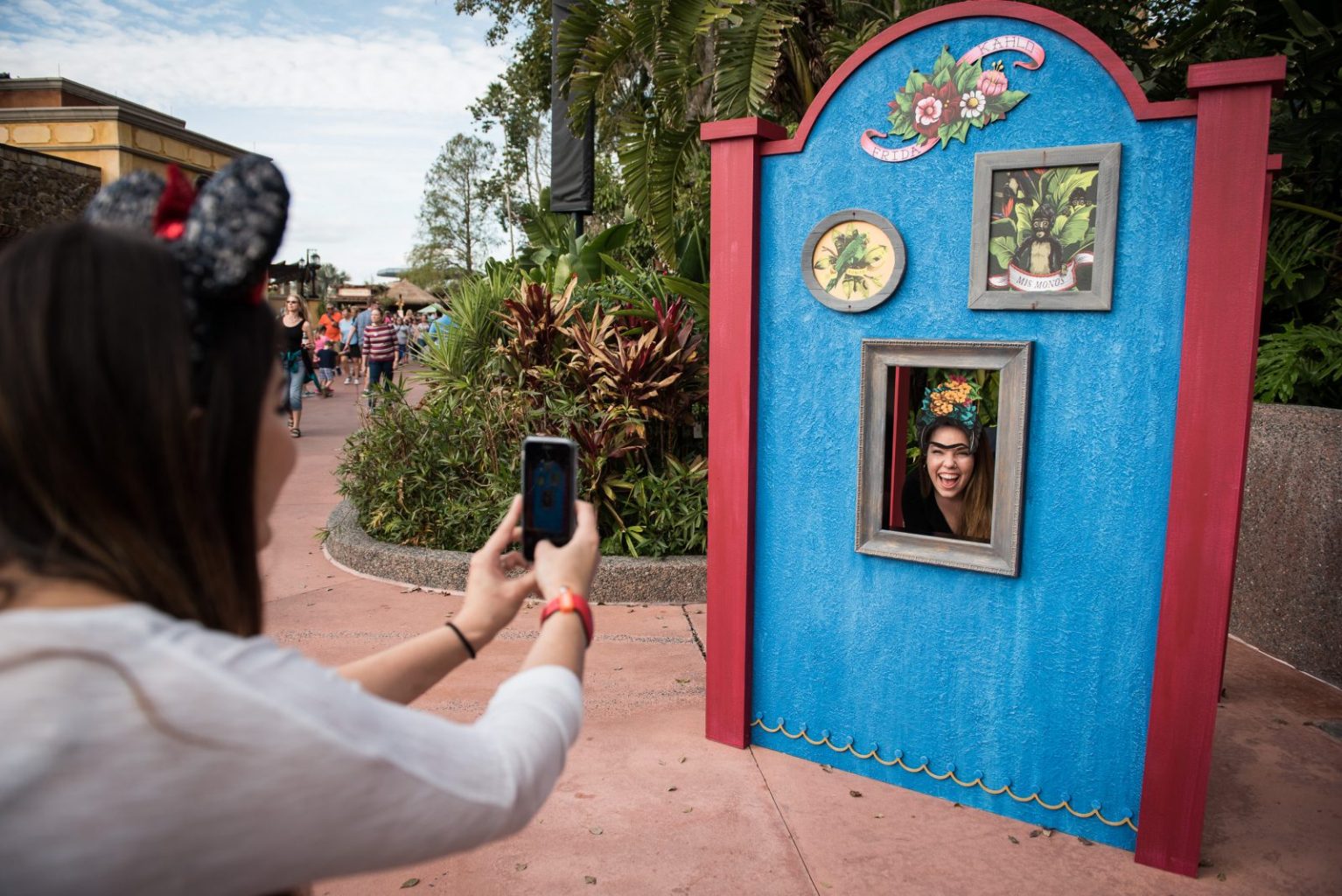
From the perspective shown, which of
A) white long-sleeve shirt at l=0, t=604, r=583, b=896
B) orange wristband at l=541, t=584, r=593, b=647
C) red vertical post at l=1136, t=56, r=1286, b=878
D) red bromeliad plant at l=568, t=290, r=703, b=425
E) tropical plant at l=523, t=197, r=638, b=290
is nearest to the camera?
white long-sleeve shirt at l=0, t=604, r=583, b=896

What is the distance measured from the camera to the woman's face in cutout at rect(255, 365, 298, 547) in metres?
1.11

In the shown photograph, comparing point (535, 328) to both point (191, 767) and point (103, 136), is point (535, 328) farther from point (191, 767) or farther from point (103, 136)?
point (103, 136)

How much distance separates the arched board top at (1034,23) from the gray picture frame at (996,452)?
81cm

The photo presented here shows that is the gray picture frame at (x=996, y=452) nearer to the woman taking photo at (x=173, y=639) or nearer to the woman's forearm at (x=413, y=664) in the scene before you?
the woman's forearm at (x=413, y=664)

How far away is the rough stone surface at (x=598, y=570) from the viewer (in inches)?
235

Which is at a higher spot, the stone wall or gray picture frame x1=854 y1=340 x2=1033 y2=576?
the stone wall

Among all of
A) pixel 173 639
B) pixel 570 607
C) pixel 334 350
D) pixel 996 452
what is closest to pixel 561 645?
pixel 570 607

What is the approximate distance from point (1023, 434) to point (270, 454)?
2704 mm

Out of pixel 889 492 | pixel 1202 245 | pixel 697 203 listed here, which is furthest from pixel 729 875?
pixel 697 203

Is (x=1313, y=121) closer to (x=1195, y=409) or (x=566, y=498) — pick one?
(x=1195, y=409)

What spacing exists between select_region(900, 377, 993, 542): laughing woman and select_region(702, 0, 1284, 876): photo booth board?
0.84 feet

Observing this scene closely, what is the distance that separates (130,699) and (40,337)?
35cm

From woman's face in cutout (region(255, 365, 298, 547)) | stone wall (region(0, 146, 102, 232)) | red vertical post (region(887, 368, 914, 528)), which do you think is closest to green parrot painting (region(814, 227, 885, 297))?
red vertical post (region(887, 368, 914, 528))

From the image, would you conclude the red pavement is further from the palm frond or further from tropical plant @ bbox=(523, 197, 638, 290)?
tropical plant @ bbox=(523, 197, 638, 290)
